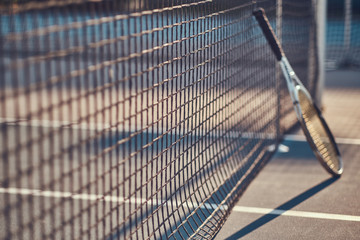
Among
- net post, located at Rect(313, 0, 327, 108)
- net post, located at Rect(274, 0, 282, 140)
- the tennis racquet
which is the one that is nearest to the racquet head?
the tennis racquet

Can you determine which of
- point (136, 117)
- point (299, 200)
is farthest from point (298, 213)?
point (136, 117)

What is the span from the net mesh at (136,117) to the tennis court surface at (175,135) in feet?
0.06

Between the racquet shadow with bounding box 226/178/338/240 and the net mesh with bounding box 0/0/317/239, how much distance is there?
0.17 metres

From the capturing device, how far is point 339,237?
12.6ft

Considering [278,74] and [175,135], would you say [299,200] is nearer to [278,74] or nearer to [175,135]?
[175,135]

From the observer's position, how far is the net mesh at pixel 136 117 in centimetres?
211

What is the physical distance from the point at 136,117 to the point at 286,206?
202 centimetres

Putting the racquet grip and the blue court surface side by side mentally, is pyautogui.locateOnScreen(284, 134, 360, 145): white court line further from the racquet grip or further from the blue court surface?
the racquet grip

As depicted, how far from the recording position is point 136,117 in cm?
290

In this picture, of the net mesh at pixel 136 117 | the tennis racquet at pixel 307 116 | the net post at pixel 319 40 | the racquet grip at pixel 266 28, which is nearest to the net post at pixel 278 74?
the net mesh at pixel 136 117

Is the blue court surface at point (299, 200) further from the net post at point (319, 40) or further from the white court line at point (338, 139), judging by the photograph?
the net post at point (319, 40)

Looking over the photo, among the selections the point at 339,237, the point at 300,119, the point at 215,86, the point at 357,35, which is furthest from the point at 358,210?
the point at 357,35

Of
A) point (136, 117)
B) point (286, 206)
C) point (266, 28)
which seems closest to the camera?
point (136, 117)

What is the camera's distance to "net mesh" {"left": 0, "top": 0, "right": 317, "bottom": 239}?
2105 mm
